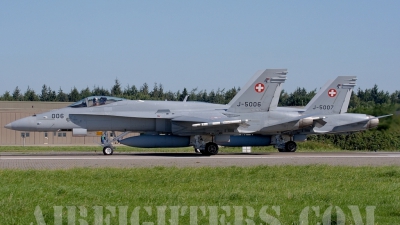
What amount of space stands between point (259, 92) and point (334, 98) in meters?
7.25

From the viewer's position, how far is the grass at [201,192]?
849cm

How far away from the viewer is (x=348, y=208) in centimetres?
902

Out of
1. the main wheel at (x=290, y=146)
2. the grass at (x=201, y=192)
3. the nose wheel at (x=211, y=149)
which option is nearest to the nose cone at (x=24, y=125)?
the nose wheel at (x=211, y=149)

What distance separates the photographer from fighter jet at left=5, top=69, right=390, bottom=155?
25.5 metres

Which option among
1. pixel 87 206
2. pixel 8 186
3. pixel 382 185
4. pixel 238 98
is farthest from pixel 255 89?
pixel 87 206

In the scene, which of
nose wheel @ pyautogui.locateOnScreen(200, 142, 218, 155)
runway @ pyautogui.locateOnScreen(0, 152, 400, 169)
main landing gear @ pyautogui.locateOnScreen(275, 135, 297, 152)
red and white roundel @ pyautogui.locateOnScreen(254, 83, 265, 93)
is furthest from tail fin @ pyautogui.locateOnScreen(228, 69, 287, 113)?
runway @ pyautogui.locateOnScreen(0, 152, 400, 169)

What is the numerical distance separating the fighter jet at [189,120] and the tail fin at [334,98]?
3029mm

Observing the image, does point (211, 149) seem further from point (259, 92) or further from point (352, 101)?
point (352, 101)

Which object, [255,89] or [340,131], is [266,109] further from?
[340,131]

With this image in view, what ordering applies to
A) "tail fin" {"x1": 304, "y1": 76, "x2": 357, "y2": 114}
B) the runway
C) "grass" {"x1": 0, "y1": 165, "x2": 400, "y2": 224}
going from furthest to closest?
1. "tail fin" {"x1": 304, "y1": 76, "x2": 357, "y2": 114}
2. the runway
3. "grass" {"x1": 0, "y1": 165, "x2": 400, "y2": 224}

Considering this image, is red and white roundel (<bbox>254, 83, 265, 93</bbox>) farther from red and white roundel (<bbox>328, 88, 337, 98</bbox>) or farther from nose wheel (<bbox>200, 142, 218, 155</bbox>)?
red and white roundel (<bbox>328, 88, 337, 98</bbox>)

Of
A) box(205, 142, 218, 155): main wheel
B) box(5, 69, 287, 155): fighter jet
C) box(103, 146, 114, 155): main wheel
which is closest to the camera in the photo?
box(5, 69, 287, 155): fighter jet

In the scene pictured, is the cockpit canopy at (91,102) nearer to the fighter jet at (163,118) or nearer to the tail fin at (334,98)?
the fighter jet at (163,118)

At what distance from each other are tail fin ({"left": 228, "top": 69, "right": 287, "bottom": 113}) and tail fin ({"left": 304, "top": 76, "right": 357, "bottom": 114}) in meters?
5.80
